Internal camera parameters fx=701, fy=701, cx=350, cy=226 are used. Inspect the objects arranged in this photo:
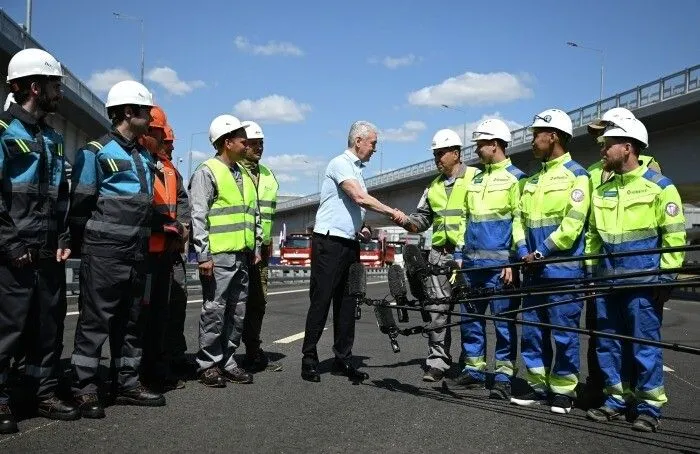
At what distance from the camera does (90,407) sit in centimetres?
443

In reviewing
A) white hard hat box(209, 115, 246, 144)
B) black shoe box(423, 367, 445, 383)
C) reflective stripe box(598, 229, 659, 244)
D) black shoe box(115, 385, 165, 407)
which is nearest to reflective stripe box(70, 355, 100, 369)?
black shoe box(115, 385, 165, 407)

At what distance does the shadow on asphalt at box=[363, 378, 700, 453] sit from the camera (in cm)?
428

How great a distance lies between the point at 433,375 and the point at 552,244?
174cm

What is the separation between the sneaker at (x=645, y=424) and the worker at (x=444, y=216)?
6.69ft

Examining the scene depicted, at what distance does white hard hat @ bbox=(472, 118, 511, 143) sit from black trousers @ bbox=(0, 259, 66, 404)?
366 cm

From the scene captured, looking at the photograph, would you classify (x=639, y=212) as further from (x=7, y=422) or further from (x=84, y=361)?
(x=7, y=422)

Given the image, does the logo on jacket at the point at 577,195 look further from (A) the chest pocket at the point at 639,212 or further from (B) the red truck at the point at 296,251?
(B) the red truck at the point at 296,251

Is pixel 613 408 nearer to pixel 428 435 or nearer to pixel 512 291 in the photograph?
pixel 512 291

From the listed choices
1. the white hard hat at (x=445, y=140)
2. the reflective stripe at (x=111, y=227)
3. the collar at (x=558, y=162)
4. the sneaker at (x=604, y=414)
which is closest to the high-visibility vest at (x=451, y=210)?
the white hard hat at (x=445, y=140)

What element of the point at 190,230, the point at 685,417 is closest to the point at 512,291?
the point at 685,417

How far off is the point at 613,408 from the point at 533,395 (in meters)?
0.62

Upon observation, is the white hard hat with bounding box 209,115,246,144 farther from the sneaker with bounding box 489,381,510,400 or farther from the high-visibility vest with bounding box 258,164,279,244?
the sneaker with bounding box 489,381,510,400

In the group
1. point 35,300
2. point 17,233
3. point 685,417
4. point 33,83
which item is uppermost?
point 33,83

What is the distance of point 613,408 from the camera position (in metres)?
4.91
